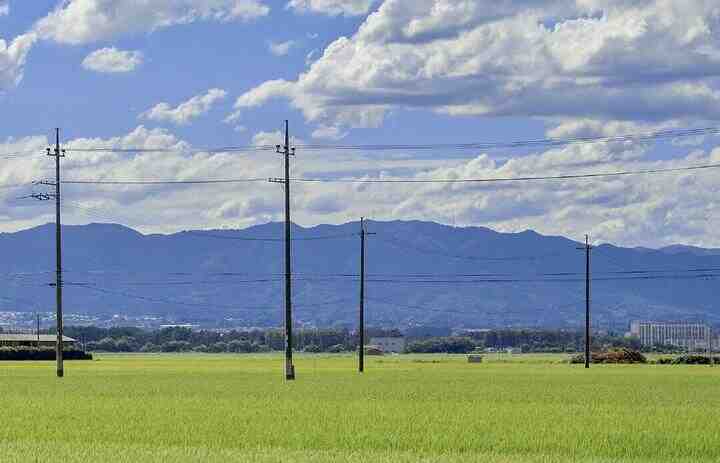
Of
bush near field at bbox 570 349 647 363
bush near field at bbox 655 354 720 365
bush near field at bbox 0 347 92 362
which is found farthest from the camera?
bush near field at bbox 0 347 92 362

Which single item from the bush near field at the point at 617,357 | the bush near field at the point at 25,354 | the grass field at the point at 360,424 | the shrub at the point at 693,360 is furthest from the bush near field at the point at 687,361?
the grass field at the point at 360,424

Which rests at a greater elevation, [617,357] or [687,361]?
[617,357]

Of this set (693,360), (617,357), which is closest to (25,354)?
(617,357)

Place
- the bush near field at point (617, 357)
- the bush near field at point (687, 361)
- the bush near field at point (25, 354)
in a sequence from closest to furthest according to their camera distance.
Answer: the bush near field at point (687, 361) → the bush near field at point (617, 357) → the bush near field at point (25, 354)

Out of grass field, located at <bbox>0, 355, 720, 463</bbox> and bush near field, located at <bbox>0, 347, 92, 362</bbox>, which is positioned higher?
grass field, located at <bbox>0, 355, 720, 463</bbox>

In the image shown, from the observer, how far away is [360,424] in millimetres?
44312

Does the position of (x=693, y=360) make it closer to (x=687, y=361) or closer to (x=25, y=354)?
(x=687, y=361)

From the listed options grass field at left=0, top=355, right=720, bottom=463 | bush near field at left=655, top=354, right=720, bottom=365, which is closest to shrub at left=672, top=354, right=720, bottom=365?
bush near field at left=655, top=354, right=720, bottom=365

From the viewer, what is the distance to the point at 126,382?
81.0 metres

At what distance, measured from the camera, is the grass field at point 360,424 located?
35.4 meters

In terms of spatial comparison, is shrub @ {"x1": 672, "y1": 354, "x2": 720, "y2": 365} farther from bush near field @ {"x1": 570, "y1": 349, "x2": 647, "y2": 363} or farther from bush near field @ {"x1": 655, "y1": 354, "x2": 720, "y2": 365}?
bush near field @ {"x1": 570, "y1": 349, "x2": 647, "y2": 363}

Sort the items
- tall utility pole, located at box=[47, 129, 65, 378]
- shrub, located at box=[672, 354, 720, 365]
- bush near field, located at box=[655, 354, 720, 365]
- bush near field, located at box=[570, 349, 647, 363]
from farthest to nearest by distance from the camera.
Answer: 1. bush near field, located at box=[570, 349, 647, 363]
2. shrub, located at box=[672, 354, 720, 365]
3. bush near field, located at box=[655, 354, 720, 365]
4. tall utility pole, located at box=[47, 129, 65, 378]

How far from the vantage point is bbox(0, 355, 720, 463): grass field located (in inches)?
1395

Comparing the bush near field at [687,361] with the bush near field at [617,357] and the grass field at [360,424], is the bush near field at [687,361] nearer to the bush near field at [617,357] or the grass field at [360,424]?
the bush near field at [617,357]
